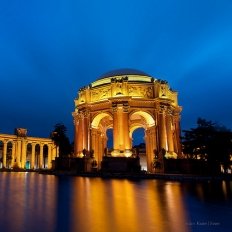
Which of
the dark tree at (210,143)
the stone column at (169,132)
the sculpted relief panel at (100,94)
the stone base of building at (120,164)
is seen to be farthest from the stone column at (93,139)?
the dark tree at (210,143)

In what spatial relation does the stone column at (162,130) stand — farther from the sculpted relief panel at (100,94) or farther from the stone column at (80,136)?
the stone column at (80,136)

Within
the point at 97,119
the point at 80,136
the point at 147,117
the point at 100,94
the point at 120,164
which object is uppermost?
the point at 100,94

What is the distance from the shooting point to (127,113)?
135 feet

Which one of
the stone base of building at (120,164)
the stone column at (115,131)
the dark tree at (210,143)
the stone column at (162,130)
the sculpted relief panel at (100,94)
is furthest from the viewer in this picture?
the sculpted relief panel at (100,94)

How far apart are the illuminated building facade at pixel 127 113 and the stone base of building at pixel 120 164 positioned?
6.70 feet

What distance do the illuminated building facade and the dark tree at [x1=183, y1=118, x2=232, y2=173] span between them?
6.24m

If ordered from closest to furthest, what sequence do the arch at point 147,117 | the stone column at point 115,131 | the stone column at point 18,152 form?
the stone column at point 115,131 → the arch at point 147,117 → the stone column at point 18,152

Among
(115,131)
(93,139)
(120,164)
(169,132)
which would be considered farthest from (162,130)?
(93,139)

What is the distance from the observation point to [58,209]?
6805 mm

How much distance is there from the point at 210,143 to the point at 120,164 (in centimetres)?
1270

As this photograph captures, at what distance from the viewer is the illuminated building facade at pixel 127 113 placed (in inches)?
1587

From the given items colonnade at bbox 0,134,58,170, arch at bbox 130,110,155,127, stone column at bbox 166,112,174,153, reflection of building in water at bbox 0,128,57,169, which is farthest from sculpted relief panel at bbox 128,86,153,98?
reflection of building in water at bbox 0,128,57,169

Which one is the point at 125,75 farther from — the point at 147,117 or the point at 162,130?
the point at 162,130

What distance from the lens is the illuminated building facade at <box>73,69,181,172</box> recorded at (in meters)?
40.3
